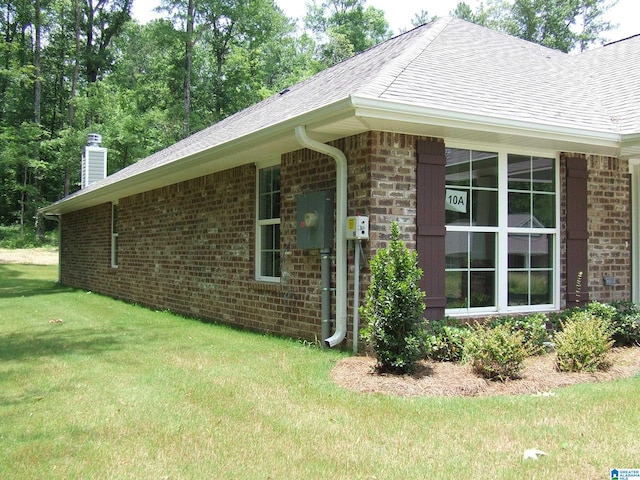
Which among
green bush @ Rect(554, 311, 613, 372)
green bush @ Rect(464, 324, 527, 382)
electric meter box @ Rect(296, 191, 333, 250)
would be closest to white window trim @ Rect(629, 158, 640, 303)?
green bush @ Rect(554, 311, 613, 372)

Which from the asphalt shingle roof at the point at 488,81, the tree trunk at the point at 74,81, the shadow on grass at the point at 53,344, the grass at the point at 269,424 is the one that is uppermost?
the tree trunk at the point at 74,81

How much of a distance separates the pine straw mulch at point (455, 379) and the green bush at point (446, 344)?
15 cm

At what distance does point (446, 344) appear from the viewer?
6082 mm

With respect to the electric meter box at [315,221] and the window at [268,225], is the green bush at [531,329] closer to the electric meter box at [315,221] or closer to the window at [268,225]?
the electric meter box at [315,221]

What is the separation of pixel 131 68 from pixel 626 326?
3860cm

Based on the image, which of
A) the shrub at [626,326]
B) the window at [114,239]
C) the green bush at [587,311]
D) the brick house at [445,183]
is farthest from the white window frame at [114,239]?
the shrub at [626,326]

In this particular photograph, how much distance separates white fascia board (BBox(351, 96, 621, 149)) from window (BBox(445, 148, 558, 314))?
598 millimetres

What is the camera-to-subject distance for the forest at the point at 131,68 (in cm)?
3000

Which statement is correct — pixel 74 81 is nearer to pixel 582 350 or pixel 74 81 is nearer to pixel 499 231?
pixel 499 231

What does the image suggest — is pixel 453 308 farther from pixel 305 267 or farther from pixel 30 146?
pixel 30 146

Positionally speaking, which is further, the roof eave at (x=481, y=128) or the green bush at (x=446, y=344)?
the green bush at (x=446, y=344)

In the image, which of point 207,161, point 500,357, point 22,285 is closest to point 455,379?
point 500,357

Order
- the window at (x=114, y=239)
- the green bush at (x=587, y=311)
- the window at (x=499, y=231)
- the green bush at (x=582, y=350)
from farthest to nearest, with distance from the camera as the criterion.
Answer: the window at (x=114, y=239) → the green bush at (x=587, y=311) → the window at (x=499, y=231) → the green bush at (x=582, y=350)

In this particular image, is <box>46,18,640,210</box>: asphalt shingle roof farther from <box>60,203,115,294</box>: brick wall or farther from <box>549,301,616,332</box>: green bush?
<box>60,203,115,294</box>: brick wall
